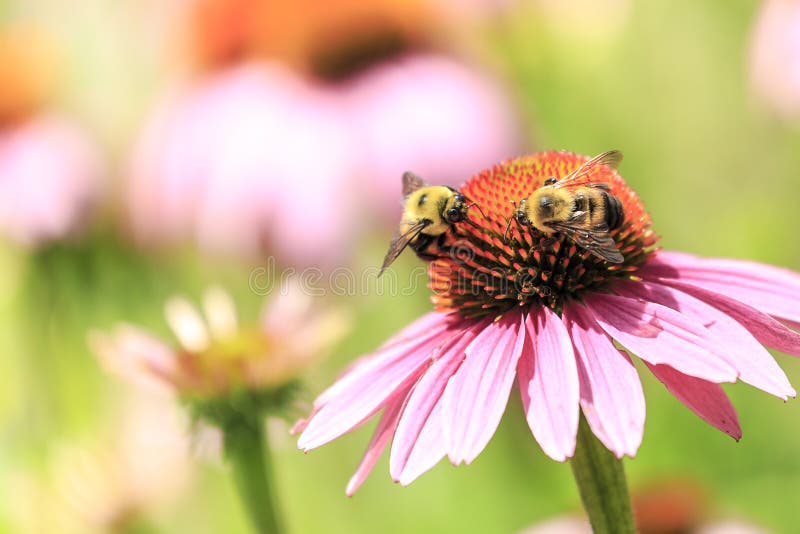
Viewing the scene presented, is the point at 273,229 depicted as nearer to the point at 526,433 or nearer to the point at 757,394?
the point at 526,433

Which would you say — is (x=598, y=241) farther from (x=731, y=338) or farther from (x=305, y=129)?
(x=305, y=129)

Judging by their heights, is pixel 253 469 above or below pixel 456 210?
below

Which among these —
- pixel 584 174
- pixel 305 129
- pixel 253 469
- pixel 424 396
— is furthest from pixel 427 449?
pixel 305 129

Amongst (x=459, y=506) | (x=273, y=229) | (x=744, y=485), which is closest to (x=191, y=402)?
(x=273, y=229)

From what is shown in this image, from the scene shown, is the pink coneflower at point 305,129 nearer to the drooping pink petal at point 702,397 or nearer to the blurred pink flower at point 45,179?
the blurred pink flower at point 45,179

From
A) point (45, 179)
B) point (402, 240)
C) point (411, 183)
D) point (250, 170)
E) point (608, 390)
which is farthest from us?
point (45, 179)

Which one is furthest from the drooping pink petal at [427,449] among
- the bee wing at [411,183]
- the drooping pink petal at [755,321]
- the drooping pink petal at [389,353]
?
the bee wing at [411,183]
